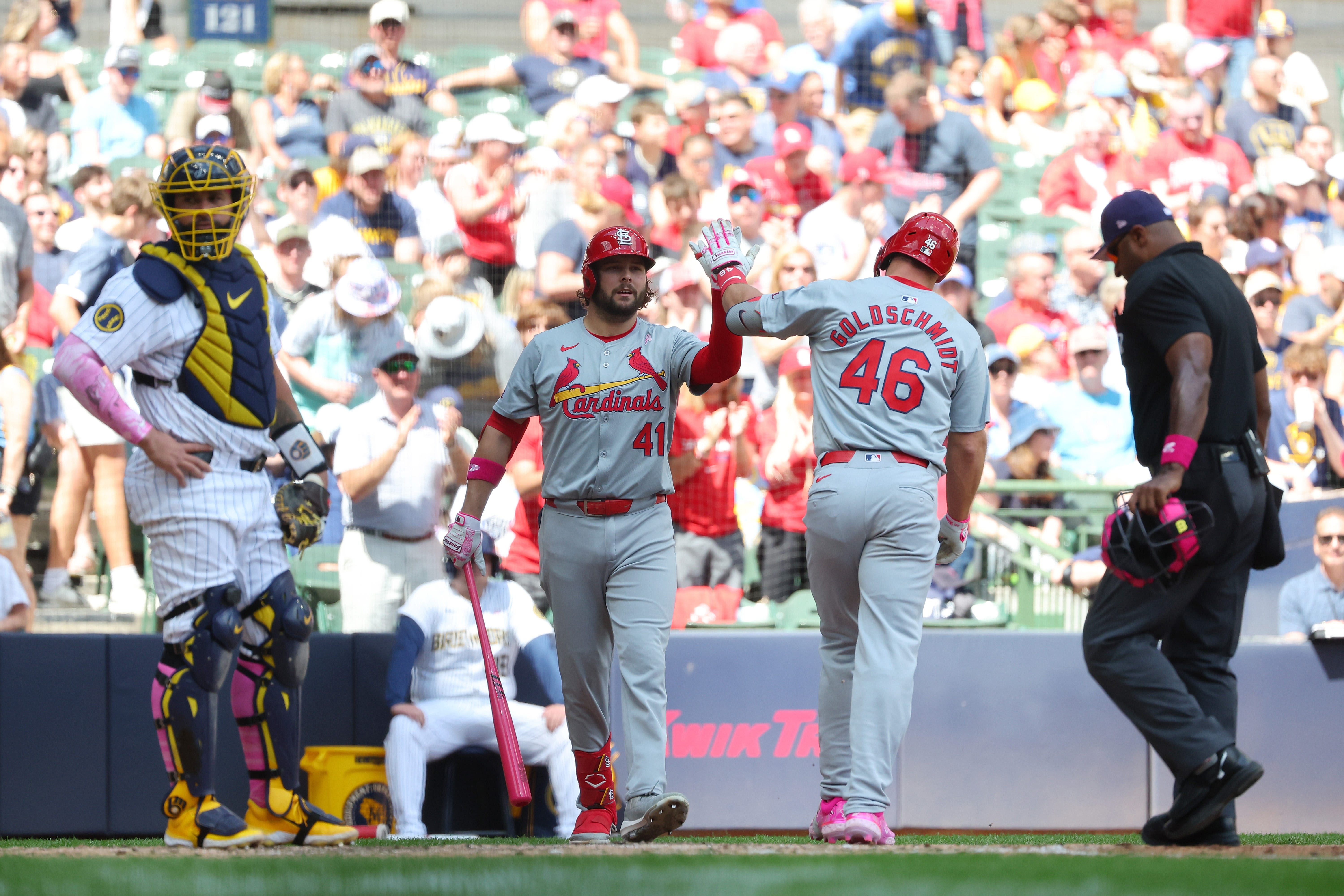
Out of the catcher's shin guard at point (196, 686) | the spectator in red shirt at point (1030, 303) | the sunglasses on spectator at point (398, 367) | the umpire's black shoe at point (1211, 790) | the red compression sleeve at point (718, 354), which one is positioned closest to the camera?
the umpire's black shoe at point (1211, 790)

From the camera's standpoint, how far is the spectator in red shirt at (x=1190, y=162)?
1010 cm

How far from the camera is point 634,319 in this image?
198 inches

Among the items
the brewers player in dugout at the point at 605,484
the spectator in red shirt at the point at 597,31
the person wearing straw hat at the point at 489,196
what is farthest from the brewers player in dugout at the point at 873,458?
the spectator in red shirt at the point at 597,31

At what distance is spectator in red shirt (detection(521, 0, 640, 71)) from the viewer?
9.38m

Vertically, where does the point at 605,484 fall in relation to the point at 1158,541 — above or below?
above

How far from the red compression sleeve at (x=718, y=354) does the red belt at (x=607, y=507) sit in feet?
1.55

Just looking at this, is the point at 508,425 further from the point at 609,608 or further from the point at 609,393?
the point at 609,608

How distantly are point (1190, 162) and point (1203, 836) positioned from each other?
7089 millimetres

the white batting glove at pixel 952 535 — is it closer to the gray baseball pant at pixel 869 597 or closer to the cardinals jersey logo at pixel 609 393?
the gray baseball pant at pixel 869 597

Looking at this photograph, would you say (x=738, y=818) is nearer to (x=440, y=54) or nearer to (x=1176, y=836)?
(x=1176, y=836)

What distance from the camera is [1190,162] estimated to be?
1024 centimetres

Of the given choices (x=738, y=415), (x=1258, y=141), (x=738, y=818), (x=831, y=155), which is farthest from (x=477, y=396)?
(x=1258, y=141)

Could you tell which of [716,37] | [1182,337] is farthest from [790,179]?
[1182,337]

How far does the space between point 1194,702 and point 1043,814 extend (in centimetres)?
318
